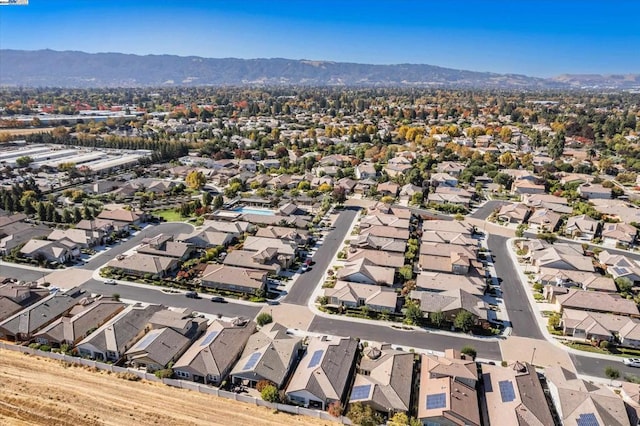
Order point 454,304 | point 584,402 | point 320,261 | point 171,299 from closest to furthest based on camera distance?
1. point 584,402
2. point 454,304
3. point 171,299
4. point 320,261

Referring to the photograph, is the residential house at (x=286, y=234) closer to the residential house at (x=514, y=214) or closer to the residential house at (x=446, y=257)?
the residential house at (x=446, y=257)

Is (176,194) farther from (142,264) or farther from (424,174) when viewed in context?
(424,174)

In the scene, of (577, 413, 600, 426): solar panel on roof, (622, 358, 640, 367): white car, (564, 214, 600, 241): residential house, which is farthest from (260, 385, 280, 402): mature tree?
(564, 214, 600, 241): residential house

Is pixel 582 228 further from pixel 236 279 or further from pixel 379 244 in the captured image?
pixel 236 279

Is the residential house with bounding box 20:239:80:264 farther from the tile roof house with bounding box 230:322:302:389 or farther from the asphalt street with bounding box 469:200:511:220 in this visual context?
the asphalt street with bounding box 469:200:511:220

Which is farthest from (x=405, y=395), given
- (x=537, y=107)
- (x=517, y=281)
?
(x=537, y=107)

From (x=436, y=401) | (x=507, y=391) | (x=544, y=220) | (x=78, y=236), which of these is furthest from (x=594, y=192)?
(x=78, y=236)

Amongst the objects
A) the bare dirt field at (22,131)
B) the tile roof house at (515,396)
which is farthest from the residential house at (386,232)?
the bare dirt field at (22,131)
